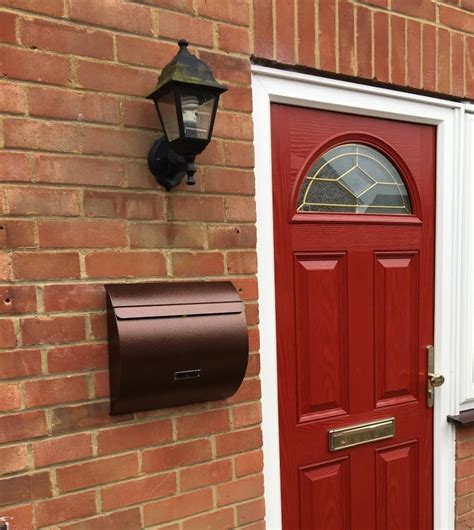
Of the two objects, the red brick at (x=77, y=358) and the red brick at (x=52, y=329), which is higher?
the red brick at (x=52, y=329)

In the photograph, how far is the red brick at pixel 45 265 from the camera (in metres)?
1.44

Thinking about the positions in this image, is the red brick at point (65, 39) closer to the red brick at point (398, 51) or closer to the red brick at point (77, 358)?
the red brick at point (77, 358)

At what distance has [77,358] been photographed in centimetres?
153

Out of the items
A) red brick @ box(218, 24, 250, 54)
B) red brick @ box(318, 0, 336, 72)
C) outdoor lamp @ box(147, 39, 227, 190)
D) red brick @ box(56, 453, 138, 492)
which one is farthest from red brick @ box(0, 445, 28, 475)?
red brick @ box(318, 0, 336, 72)

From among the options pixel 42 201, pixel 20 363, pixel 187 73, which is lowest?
pixel 20 363

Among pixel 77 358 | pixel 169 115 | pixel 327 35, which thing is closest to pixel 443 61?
pixel 327 35

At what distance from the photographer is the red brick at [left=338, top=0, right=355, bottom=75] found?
193 cm

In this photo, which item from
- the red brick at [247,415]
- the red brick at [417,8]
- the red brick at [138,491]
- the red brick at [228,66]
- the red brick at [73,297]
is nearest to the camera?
the red brick at [73,297]

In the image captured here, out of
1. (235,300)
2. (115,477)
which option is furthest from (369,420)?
(115,477)

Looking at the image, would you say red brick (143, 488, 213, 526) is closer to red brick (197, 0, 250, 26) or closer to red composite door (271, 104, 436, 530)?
red composite door (271, 104, 436, 530)

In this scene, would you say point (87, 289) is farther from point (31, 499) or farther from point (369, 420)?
point (369, 420)

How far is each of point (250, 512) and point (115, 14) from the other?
6.04 feet

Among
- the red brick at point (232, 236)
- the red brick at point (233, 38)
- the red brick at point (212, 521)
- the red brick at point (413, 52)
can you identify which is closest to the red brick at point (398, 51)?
the red brick at point (413, 52)

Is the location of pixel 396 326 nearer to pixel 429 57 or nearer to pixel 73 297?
pixel 429 57
